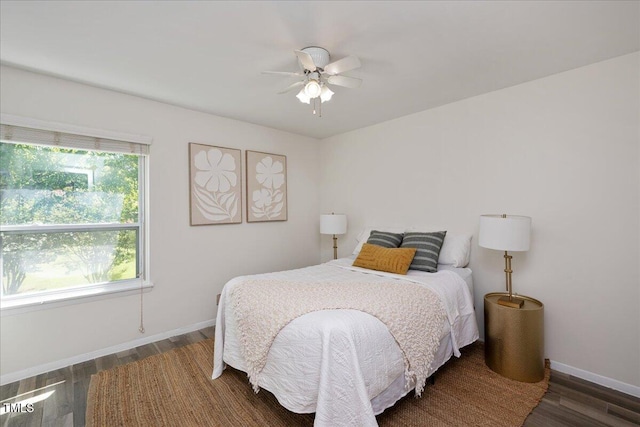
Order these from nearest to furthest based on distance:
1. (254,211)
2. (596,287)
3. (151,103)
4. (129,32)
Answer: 1. (129,32)
2. (596,287)
3. (151,103)
4. (254,211)

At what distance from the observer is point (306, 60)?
1817 millimetres

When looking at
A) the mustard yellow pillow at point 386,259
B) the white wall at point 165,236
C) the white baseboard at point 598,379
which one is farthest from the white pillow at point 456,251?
the white wall at point 165,236

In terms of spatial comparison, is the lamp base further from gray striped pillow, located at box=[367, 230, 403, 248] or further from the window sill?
the window sill

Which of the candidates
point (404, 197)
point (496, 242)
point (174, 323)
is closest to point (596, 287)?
point (496, 242)

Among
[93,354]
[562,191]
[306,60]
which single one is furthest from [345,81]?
[93,354]

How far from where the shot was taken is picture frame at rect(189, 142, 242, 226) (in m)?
3.25

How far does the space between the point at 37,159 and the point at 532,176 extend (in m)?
4.28

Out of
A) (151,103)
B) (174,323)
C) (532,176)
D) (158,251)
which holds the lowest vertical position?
(174,323)

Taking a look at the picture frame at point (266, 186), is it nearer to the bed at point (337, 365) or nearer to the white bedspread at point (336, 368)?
the bed at point (337, 365)

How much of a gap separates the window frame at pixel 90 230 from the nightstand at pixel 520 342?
10.5 feet

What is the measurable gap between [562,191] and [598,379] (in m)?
1.47

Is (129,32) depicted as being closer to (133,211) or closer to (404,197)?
(133,211)

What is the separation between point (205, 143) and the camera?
132 inches

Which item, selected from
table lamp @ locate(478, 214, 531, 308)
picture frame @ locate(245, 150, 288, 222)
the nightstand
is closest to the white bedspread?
the nightstand
